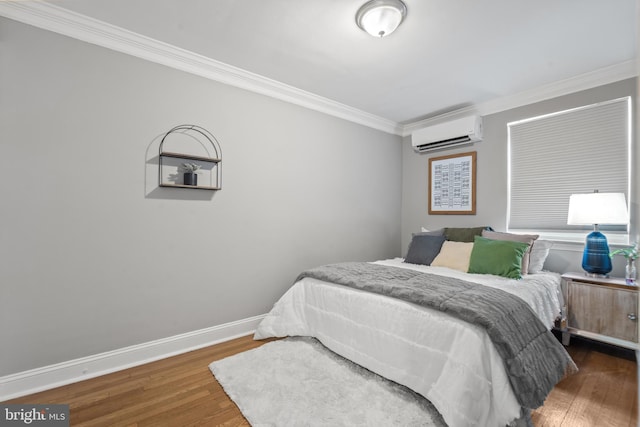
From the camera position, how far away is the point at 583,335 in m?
2.51

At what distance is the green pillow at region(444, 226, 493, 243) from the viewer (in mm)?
3240

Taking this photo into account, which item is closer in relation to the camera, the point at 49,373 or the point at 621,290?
the point at 49,373

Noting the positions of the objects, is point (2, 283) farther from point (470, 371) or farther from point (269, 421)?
point (470, 371)

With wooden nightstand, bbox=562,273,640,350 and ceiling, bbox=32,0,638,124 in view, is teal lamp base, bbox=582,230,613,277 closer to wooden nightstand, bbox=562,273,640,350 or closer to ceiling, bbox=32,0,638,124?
wooden nightstand, bbox=562,273,640,350

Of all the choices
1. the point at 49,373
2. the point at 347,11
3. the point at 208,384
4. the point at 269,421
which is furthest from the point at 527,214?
the point at 49,373

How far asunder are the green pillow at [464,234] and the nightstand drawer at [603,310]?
900 mm

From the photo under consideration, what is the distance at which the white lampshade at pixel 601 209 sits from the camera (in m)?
2.38

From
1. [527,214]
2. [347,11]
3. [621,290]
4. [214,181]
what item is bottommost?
[621,290]

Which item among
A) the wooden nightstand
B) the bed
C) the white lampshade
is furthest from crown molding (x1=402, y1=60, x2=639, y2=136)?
the wooden nightstand

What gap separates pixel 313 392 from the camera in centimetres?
183

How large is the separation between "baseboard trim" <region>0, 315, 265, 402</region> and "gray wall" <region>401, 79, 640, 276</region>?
2.81 meters

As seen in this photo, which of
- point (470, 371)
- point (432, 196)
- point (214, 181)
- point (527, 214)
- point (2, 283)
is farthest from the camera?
point (432, 196)

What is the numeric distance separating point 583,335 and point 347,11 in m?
3.26

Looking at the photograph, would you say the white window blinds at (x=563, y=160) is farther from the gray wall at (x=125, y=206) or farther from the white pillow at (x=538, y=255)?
Answer: the gray wall at (x=125, y=206)
